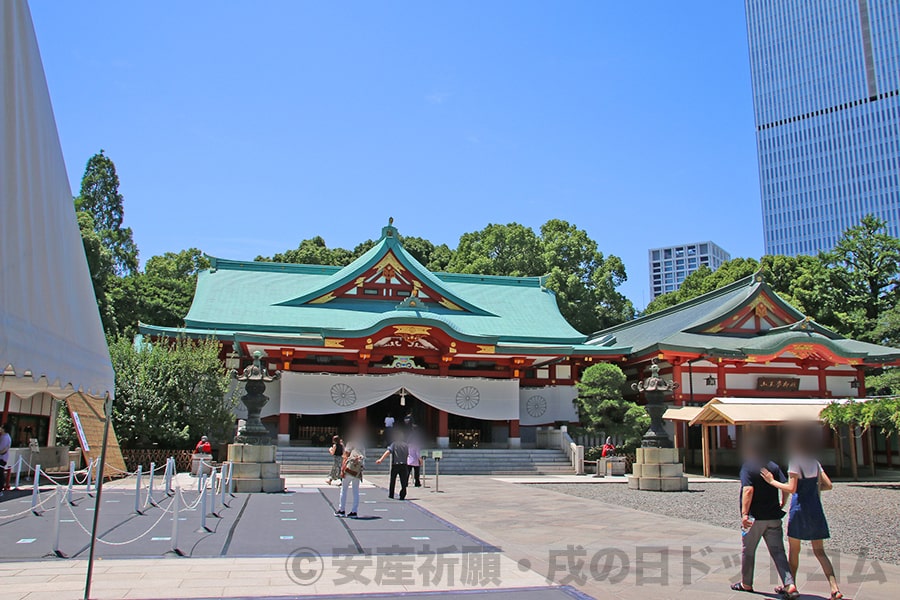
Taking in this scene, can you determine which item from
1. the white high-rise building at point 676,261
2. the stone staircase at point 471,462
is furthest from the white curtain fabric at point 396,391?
the white high-rise building at point 676,261

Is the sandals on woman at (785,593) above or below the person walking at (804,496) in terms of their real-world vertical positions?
below

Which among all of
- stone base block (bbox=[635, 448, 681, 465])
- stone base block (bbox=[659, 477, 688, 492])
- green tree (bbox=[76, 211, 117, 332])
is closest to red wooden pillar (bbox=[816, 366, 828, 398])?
stone base block (bbox=[635, 448, 681, 465])

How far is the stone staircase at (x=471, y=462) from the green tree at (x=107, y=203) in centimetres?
3387

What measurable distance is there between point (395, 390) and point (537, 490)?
31.8 feet

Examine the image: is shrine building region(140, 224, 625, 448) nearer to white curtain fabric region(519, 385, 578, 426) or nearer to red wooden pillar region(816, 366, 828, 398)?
white curtain fabric region(519, 385, 578, 426)

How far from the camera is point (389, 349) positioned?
90.3 feet

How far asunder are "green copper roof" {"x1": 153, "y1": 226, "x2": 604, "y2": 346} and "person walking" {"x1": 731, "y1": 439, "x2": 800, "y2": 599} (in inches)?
756

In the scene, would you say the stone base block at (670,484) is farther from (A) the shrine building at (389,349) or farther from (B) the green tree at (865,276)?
(B) the green tree at (865,276)

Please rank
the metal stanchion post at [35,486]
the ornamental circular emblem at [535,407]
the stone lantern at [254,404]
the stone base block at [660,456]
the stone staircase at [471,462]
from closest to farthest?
the metal stanchion post at [35,486], the stone lantern at [254,404], the stone base block at [660,456], the stone staircase at [471,462], the ornamental circular emblem at [535,407]

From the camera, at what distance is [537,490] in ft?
60.2

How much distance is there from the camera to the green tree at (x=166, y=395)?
2131 centimetres

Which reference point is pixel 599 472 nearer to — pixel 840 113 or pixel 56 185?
pixel 56 185

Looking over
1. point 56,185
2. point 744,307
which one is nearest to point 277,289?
point 744,307

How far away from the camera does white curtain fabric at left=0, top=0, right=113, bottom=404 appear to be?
384cm
